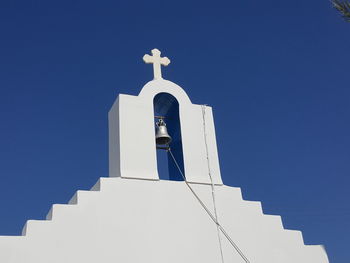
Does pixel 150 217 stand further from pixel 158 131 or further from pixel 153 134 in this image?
pixel 158 131

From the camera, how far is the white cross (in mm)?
8859

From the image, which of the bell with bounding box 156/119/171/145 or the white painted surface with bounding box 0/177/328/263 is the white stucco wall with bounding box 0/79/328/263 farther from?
the bell with bounding box 156/119/171/145

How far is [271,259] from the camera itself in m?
7.75

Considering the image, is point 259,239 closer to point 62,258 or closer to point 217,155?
point 217,155

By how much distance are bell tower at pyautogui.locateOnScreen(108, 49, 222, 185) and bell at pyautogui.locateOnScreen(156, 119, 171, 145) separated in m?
0.02

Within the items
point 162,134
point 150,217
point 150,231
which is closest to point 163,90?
point 162,134

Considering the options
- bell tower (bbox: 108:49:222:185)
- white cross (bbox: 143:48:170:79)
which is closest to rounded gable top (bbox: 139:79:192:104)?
bell tower (bbox: 108:49:222:185)

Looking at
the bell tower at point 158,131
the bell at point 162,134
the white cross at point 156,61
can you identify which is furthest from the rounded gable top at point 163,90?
the bell at point 162,134

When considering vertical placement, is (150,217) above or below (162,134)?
below

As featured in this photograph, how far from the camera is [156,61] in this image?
8.98 m

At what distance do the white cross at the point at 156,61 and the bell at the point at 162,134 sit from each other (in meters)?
0.88

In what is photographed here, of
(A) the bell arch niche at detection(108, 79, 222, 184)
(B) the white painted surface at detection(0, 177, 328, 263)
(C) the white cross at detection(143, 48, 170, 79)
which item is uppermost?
(C) the white cross at detection(143, 48, 170, 79)

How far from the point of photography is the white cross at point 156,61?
8.86 metres

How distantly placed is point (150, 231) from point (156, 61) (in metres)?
3.31
